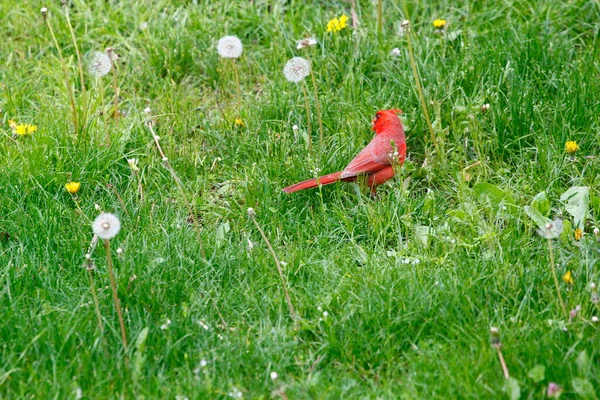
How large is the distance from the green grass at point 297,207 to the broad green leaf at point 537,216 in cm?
6

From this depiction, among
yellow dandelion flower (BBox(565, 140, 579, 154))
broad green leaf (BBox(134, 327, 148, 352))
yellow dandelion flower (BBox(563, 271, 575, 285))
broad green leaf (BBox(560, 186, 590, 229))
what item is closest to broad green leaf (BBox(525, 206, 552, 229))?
broad green leaf (BBox(560, 186, 590, 229))

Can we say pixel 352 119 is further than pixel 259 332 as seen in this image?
Yes

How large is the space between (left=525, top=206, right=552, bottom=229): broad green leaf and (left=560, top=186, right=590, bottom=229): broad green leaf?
179mm

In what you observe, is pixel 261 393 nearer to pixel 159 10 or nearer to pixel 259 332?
pixel 259 332

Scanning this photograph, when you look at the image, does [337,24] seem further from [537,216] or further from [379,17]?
[537,216]

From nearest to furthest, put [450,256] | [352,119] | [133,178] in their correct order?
[450,256] < [133,178] < [352,119]

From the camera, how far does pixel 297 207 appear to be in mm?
4660

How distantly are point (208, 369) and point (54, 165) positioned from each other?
1.89 m

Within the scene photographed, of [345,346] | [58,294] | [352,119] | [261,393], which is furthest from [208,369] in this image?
[352,119]

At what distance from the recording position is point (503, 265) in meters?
3.92

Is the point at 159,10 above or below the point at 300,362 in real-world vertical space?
above

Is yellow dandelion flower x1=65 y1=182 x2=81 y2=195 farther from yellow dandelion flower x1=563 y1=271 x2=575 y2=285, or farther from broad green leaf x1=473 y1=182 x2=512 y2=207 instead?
yellow dandelion flower x1=563 y1=271 x2=575 y2=285

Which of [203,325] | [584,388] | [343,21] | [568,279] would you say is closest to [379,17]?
[343,21]

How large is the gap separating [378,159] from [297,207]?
491mm
